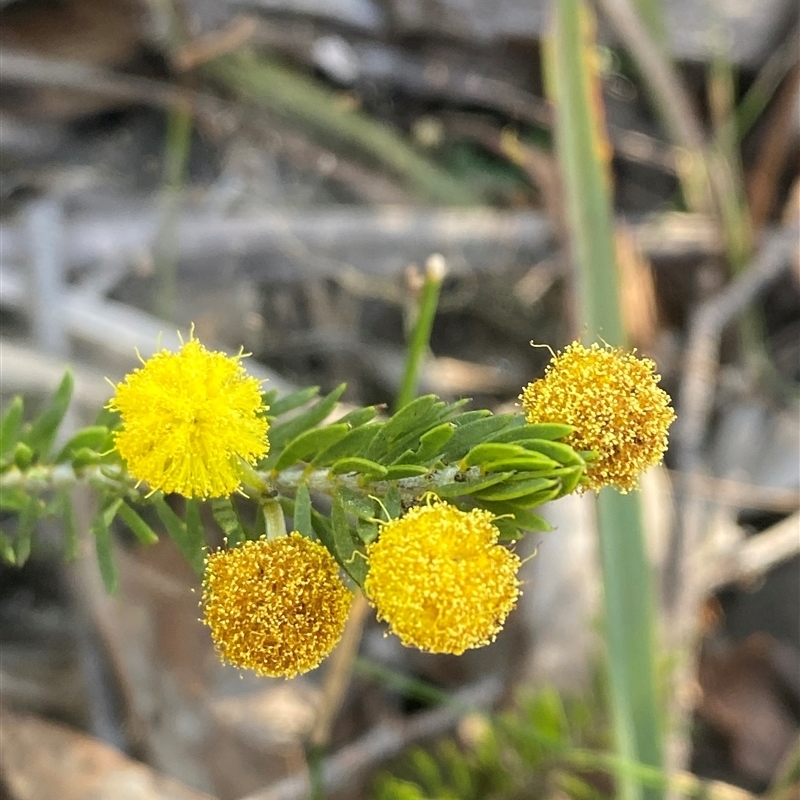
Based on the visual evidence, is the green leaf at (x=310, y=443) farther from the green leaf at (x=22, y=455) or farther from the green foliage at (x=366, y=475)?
the green leaf at (x=22, y=455)

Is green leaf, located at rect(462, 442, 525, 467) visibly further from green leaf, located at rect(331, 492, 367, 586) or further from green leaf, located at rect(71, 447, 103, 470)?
green leaf, located at rect(71, 447, 103, 470)

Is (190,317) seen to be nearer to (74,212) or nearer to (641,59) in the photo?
(74,212)

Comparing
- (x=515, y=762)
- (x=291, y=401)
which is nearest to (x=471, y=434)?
(x=291, y=401)

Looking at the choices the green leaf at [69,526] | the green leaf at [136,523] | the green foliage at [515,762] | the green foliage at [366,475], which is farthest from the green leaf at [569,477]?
the green foliage at [515,762]

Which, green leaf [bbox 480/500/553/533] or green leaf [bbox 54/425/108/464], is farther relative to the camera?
green leaf [bbox 54/425/108/464]

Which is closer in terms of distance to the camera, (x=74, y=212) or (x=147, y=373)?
(x=147, y=373)

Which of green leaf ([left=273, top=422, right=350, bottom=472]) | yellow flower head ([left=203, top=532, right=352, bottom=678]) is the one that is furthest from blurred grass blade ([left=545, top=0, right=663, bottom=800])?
yellow flower head ([left=203, top=532, right=352, bottom=678])

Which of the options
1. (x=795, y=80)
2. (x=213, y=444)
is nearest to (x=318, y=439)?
(x=213, y=444)
